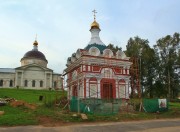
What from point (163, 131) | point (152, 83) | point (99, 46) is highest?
point (99, 46)

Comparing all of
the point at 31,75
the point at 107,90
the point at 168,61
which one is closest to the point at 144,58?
the point at 168,61

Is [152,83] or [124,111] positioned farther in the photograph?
[152,83]

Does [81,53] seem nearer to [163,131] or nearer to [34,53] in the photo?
[163,131]

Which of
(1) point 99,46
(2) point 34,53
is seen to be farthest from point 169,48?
(2) point 34,53

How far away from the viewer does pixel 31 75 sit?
67.8 metres

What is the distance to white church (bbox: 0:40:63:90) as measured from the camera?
6700 centimetres

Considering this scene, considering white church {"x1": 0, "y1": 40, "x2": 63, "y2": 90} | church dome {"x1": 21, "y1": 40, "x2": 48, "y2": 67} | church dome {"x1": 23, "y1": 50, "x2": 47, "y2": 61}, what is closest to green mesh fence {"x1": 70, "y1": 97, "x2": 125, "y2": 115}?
white church {"x1": 0, "y1": 40, "x2": 63, "y2": 90}

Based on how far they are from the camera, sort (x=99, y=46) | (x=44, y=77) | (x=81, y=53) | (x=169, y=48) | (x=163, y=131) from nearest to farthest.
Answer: (x=163, y=131), (x=81, y=53), (x=99, y=46), (x=169, y=48), (x=44, y=77)

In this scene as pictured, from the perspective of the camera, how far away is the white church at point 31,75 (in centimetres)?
6700

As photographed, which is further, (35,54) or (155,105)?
(35,54)

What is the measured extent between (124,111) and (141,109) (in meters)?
1.85

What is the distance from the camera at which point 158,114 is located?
2483 cm

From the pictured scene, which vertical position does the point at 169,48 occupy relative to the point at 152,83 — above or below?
above

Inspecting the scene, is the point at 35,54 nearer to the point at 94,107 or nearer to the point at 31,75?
the point at 31,75
